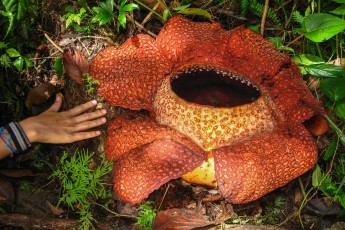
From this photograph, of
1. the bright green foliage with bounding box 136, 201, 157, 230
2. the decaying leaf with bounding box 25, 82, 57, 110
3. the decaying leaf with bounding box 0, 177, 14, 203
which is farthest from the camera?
the decaying leaf with bounding box 25, 82, 57, 110

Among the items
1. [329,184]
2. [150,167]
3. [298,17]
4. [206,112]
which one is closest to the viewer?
[150,167]

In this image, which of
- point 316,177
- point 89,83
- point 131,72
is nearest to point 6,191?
point 89,83

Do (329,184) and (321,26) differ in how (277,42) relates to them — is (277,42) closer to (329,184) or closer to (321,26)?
(321,26)

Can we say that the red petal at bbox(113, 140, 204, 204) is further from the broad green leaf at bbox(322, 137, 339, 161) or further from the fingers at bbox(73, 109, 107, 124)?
the broad green leaf at bbox(322, 137, 339, 161)

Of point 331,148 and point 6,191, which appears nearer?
point 331,148

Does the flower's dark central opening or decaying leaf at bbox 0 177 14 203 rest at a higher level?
the flower's dark central opening

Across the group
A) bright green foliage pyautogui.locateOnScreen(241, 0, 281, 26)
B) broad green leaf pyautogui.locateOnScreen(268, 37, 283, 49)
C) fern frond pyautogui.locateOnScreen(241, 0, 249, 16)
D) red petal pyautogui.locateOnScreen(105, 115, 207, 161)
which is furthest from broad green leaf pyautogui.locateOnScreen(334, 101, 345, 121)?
red petal pyautogui.locateOnScreen(105, 115, 207, 161)
